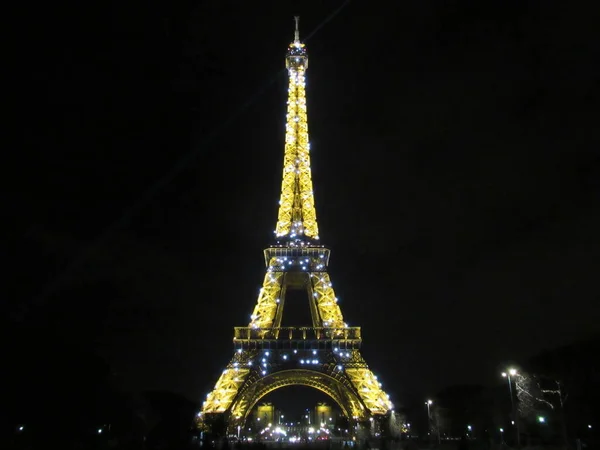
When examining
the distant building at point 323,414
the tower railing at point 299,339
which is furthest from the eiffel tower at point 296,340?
the distant building at point 323,414

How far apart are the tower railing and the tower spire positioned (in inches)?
378

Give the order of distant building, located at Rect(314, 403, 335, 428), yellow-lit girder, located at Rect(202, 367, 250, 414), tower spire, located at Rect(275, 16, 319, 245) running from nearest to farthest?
1. yellow-lit girder, located at Rect(202, 367, 250, 414)
2. tower spire, located at Rect(275, 16, 319, 245)
3. distant building, located at Rect(314, 403, 335, 428)

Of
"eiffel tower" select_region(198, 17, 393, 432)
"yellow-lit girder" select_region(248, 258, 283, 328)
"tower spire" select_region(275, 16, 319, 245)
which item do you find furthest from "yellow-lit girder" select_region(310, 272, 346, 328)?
"tower spire" select_region(275, 16, 319, 245)

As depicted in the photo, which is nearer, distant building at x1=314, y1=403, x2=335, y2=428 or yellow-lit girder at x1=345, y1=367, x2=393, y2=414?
yellow-lit girder at x1=345, y1=367, x2=393, y2=414

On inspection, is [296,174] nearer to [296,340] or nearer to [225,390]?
[296,340]

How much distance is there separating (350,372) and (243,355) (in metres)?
9.59

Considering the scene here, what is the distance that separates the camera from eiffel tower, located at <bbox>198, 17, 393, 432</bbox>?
49.3m

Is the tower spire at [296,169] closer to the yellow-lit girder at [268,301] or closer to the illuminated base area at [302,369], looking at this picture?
the yellow-lit girder at [268,301]

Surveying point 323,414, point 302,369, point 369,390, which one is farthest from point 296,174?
point 323,414

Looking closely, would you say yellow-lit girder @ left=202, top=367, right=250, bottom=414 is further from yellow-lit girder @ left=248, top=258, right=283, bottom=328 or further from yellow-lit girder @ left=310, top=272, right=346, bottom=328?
yellow-lit girder @ left=310, top=272, right=346, bottom=328

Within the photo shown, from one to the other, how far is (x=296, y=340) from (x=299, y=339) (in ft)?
1.05

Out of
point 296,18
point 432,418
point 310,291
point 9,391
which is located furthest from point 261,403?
point 9,391

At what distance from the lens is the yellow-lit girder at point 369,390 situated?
47.8m

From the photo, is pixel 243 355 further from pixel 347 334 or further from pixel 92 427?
pixel 92 427
